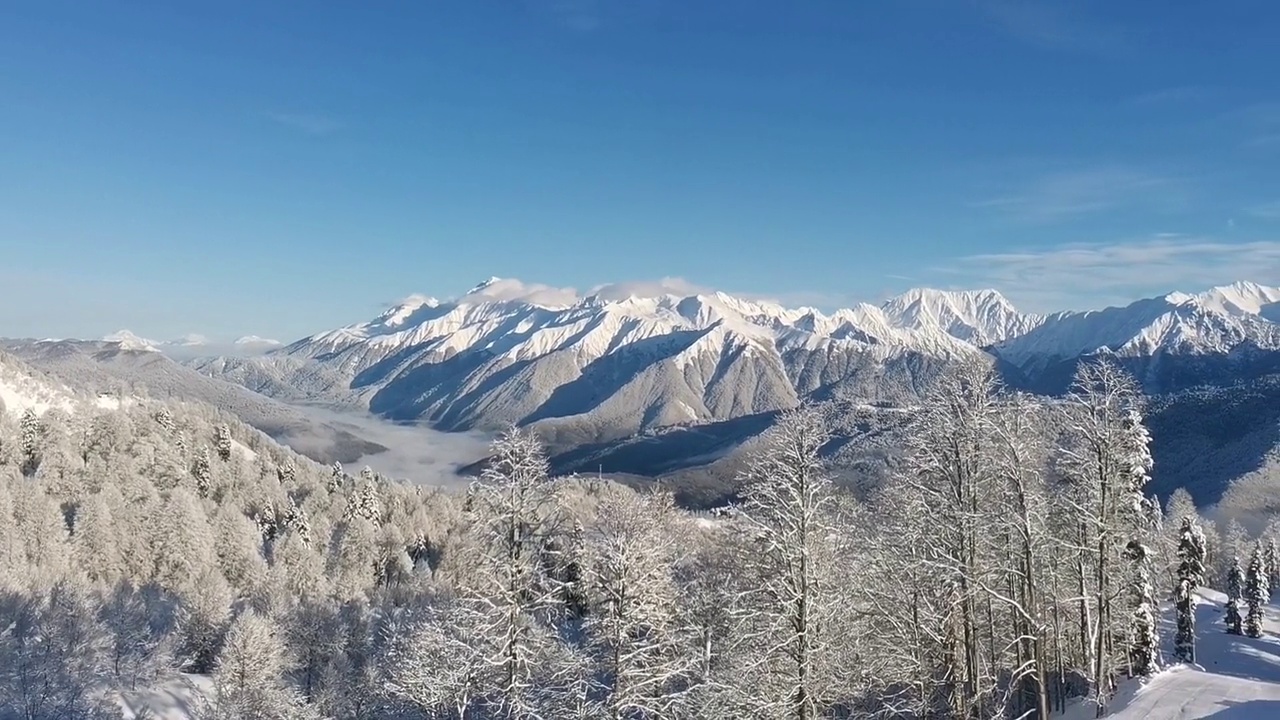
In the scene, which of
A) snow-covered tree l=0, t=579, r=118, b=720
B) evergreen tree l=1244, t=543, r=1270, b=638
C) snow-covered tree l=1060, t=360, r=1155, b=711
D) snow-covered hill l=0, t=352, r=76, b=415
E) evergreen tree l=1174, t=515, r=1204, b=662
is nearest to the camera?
snow-covered tree l=1060, t=360, r=1155, b=711

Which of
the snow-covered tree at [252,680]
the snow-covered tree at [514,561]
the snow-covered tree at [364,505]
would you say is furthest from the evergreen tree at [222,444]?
the snow-covered tree at [514,561]

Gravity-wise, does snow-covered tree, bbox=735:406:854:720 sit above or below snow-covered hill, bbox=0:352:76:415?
below

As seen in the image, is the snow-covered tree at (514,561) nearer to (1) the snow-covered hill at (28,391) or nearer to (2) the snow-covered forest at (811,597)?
(2) the snow-covered forest at (811,597)

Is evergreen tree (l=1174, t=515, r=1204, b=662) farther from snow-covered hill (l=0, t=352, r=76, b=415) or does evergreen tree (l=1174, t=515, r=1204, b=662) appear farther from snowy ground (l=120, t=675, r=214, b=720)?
snow-covered hill (l=0, t=352, r=76, b=415)

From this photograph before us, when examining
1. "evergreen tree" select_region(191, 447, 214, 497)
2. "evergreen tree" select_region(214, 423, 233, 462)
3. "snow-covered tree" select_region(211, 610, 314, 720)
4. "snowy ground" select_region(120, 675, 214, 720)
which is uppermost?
"evergreen tree" select_region(214, 423, 233, 462)

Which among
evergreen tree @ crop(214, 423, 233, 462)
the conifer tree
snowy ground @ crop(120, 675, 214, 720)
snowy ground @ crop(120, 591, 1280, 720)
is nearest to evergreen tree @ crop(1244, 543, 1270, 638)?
the conifer tree

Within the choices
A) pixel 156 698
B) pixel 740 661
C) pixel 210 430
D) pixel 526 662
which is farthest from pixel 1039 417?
pixel 210 430

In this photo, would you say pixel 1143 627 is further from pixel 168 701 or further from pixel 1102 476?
pixel 168 701
